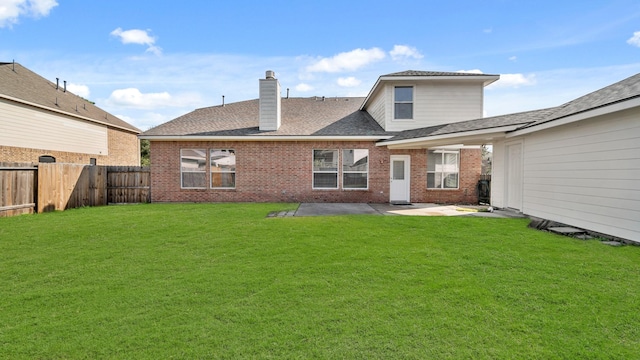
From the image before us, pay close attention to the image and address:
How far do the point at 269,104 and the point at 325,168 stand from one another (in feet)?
12.3

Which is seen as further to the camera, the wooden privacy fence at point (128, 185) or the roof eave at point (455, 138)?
the wooden privacy fence at point (128, 185)

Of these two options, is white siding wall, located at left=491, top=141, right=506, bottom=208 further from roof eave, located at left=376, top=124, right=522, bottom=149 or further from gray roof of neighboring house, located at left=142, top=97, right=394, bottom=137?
gray roof of neighboring house, located at left=142, top=97, right=394, bottom=137

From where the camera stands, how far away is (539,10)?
9844mm

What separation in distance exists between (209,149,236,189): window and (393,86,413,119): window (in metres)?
7.28

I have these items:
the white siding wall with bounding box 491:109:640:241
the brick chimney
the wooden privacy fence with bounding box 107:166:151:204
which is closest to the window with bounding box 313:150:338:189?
the brick chimney

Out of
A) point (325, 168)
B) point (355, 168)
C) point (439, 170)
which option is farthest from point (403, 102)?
point (325, 168)

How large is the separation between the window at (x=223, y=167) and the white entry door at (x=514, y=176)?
10451mm

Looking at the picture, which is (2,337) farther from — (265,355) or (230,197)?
(230,197)

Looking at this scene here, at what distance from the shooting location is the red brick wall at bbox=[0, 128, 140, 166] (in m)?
15.0

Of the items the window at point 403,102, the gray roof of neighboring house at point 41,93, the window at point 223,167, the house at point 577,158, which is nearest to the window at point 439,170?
the window at point 403,102

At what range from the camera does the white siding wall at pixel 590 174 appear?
19.0 ft

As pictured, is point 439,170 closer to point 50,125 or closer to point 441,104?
point 441,104

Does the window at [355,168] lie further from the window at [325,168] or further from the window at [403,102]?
the window at [403,102]

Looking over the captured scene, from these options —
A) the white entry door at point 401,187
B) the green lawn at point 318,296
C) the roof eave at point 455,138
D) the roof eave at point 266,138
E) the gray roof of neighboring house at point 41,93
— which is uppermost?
the gray roof of neighboring house at point 41,93
